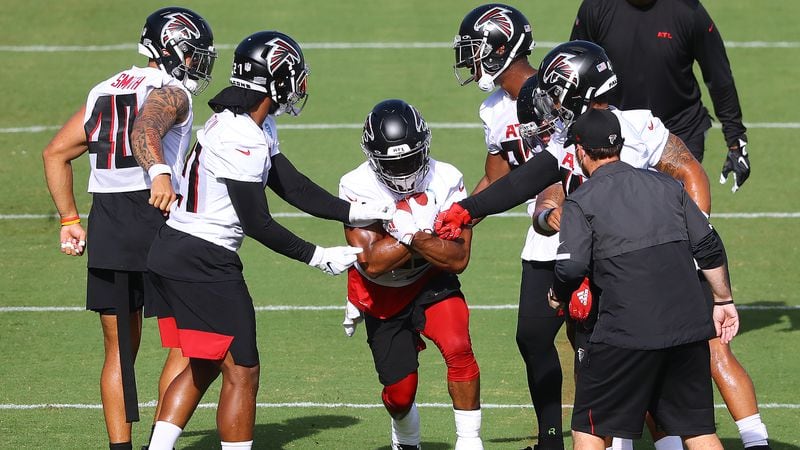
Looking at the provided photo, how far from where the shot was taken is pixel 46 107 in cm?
1345

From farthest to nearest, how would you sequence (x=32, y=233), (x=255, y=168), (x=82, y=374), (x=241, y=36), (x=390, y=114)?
(x=241, y=36) → (x=32, y=233) → (x=82, y=374) → (x=390, y=114) → (x=255, y=168)

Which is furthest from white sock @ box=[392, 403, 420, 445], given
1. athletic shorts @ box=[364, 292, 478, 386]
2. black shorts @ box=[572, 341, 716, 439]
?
black shorts @ box=[572, 341, 716, 439]

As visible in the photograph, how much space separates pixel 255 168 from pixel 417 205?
36.0 inches

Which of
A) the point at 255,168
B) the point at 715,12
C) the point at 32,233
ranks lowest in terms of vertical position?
the point at 32,233

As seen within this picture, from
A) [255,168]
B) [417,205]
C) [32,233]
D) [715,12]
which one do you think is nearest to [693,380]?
[417,205]

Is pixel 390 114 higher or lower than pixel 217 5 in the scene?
higher

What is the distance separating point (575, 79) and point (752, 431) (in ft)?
5.60

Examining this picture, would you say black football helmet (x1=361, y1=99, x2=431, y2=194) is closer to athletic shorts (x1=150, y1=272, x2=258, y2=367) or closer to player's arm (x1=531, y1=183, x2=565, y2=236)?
player's arm (x1=531, y1=183, x2=565, y2=236)

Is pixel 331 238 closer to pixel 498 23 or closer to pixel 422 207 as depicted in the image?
pixel 498 23

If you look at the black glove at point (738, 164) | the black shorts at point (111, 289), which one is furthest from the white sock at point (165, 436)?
the black glove at point (738, 164)

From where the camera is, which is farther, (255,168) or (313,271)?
(313,271)

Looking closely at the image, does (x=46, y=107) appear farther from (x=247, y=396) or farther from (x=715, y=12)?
(x=247, y=396)

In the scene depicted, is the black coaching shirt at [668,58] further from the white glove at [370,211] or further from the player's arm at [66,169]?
the player's arm at [66,169]

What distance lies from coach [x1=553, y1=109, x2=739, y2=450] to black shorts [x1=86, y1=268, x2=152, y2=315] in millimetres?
2151
